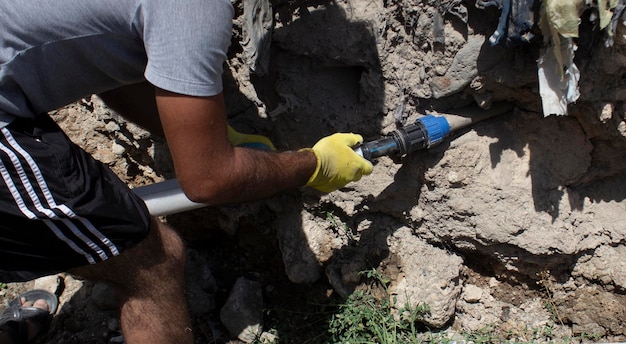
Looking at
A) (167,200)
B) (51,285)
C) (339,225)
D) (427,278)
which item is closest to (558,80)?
(427,278)

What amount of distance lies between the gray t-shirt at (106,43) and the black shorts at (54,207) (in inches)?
3.8

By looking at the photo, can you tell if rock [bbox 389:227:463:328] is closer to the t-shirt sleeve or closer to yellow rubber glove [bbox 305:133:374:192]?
yellow rubber glove [bbox 305:133:374:192]

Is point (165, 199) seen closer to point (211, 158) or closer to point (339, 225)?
point (211, 158)

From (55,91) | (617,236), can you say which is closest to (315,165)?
(55,91)

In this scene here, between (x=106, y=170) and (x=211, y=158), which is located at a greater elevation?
(x=211, y=158)

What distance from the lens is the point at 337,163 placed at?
1.74 m

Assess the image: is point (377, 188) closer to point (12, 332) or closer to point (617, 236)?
point (617, 236)

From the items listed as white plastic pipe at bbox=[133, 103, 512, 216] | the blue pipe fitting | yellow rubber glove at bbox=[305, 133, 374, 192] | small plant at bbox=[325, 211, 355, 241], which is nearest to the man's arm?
yellow rubber glove at bbox=[305, 133, 374, 192]

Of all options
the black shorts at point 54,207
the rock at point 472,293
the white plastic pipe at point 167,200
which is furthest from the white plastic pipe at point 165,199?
the rock at point 472,293

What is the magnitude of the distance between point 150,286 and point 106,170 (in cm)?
37

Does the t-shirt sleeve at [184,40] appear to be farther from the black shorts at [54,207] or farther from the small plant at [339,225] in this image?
the small plant at [339,225]

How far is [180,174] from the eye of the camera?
1.40 m

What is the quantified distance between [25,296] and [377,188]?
1691 mm

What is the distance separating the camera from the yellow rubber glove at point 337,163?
173 centimetres
